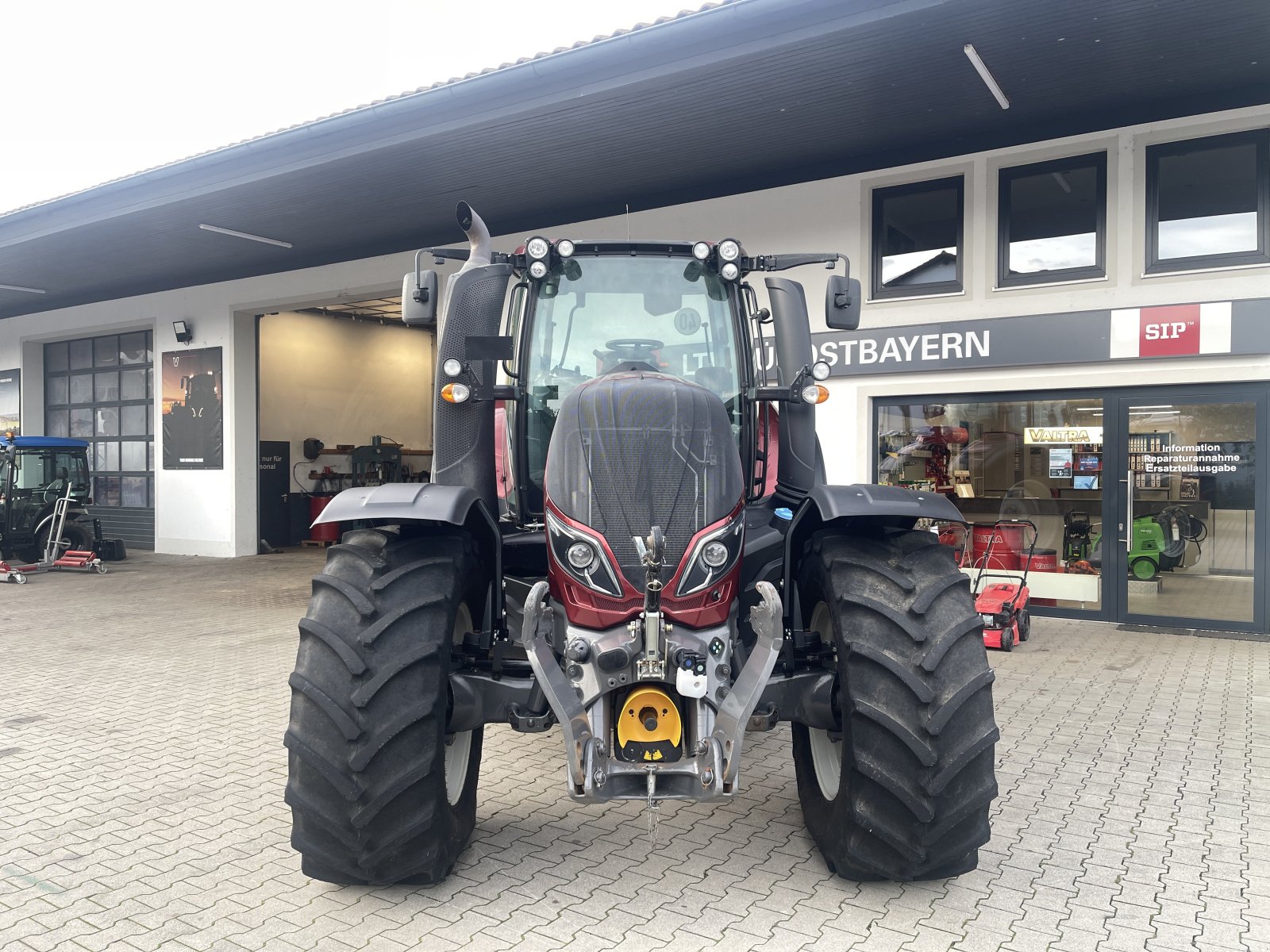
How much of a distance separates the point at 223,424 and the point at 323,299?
2808 millimetres

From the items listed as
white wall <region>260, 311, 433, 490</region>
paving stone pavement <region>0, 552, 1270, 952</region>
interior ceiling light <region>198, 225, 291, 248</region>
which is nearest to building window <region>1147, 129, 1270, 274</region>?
paving stone pavement <region>0, 552, 1270, 952</region>

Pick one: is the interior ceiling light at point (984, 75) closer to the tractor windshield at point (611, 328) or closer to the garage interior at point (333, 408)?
the tractor windshield at point (611, 328)

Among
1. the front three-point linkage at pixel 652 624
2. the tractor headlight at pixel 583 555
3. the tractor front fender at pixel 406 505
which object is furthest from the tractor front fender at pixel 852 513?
the tractor front fender at pixel 406 505

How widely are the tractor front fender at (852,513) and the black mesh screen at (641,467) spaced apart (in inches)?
15.1

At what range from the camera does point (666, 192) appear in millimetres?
10867

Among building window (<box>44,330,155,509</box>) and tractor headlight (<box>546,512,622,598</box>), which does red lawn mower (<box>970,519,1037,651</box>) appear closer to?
tractor headlight (<box>546,512,622,598</box>)

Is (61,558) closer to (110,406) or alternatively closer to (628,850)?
(110,406)

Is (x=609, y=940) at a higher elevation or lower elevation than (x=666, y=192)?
lower

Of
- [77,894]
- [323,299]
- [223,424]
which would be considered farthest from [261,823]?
[223,424]

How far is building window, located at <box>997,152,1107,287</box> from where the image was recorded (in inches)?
342

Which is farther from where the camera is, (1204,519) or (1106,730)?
(1204,519)

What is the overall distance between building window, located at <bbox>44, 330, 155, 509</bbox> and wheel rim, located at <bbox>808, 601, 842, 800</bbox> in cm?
1555

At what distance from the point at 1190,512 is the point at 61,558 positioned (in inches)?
560

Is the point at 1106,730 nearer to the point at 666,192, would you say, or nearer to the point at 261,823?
the point at 261,823
